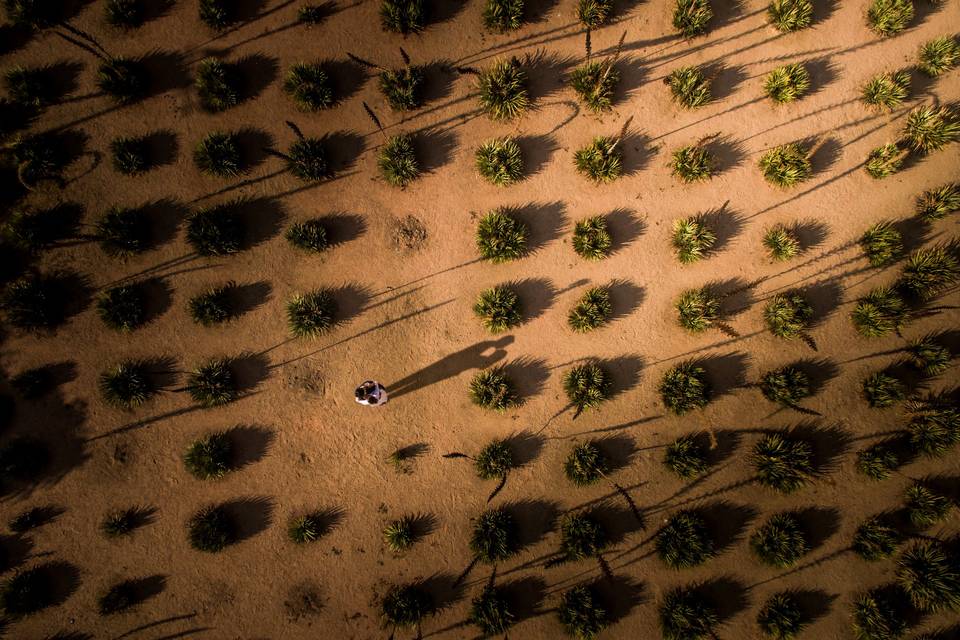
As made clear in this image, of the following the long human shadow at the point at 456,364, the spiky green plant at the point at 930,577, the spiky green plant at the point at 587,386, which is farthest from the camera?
the long human shadow at the point at 456,364

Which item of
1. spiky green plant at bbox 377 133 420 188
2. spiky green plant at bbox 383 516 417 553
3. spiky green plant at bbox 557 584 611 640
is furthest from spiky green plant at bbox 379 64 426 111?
spiky green plant at bbox 557 584 611 640

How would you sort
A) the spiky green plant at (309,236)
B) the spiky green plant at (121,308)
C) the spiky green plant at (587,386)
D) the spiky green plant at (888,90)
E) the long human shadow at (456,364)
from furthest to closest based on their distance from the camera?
the long human shadow at (456,364) → the spiky green plant at (888,90) → the spiky green plant at (587,386) → the spiky green plant at (309,236) → the spiky green plant at (121,308)

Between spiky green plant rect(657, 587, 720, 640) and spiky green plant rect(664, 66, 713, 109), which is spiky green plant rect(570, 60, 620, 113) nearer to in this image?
spiky green plant rect(664, 66, 713, 109)

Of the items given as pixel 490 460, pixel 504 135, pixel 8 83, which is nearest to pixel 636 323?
pixel 490 460

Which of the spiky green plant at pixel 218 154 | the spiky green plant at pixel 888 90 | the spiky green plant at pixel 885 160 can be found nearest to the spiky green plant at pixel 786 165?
the spiky green plant at pixel 885 160

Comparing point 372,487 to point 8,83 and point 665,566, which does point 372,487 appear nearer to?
point 665,566

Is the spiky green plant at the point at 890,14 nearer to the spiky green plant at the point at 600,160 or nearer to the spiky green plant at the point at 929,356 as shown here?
the spiky green plant at the point at 600,160

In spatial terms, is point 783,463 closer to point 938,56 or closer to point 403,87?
point 938,56
